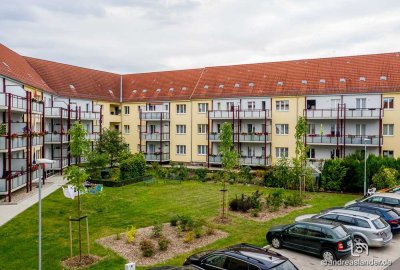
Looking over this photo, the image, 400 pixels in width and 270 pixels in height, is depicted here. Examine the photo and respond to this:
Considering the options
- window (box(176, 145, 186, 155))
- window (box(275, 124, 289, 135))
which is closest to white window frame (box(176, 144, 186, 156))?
window (box(176, 145, 186, 155))

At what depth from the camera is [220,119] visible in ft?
151

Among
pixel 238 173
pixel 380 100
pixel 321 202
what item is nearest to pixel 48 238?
pixel 321 202

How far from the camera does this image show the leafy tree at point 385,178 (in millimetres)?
29391

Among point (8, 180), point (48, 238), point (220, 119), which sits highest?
point (220, 119)

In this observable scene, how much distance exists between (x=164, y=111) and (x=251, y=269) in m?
39.2

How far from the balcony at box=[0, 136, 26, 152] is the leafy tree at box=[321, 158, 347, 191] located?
2396cm

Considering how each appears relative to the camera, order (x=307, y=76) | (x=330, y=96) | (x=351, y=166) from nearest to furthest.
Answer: (x=351, y=166), (x=330, y=96), (x=307, y=76)

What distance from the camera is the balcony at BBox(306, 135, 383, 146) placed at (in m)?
37.8

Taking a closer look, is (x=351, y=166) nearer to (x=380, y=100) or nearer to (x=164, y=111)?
(x=380, y=100)

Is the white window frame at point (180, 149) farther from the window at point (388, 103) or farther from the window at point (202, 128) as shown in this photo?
the window at point (388, 103)

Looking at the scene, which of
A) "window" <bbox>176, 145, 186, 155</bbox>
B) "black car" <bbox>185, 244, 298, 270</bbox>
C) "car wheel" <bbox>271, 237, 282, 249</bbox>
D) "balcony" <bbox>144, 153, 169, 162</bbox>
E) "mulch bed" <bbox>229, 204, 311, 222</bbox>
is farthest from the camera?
"window" <bbox>176, 145, 186, 155</bbox>

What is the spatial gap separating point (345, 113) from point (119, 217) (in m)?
26.5

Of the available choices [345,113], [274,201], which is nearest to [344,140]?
[345,113]

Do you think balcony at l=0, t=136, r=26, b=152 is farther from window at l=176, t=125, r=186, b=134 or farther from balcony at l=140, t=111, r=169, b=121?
window at l=176, t=125, r=186, b=134
